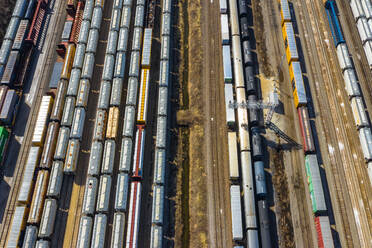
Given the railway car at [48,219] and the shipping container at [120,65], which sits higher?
the shipping container at [120,65]

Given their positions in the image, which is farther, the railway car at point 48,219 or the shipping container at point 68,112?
the shipping container at point 68,112

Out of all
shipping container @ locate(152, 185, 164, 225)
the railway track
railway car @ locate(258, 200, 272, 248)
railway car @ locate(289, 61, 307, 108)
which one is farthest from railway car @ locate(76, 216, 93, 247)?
railway car @ locate(289, 61, 307, 108)

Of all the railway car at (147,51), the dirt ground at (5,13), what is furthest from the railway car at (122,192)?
the dirt ground at (5,13)

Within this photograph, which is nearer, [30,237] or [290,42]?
[30,237]

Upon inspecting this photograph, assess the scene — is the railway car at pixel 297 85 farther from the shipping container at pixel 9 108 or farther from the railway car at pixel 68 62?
the shipping container at pixel 9 108

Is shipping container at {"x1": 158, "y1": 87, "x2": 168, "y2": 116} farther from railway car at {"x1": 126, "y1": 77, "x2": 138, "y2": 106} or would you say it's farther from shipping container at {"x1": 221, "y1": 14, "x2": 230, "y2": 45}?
shipping container at {"x1": 221, "y1": 14, "x2": 230, "y2": 45}

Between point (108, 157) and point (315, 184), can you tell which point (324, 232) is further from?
point (108, 157)

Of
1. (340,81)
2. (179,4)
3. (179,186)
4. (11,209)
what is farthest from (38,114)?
(340,81)

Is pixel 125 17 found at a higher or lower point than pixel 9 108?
higher

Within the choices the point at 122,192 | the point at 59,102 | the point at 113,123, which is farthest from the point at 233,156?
the point at 59,102
